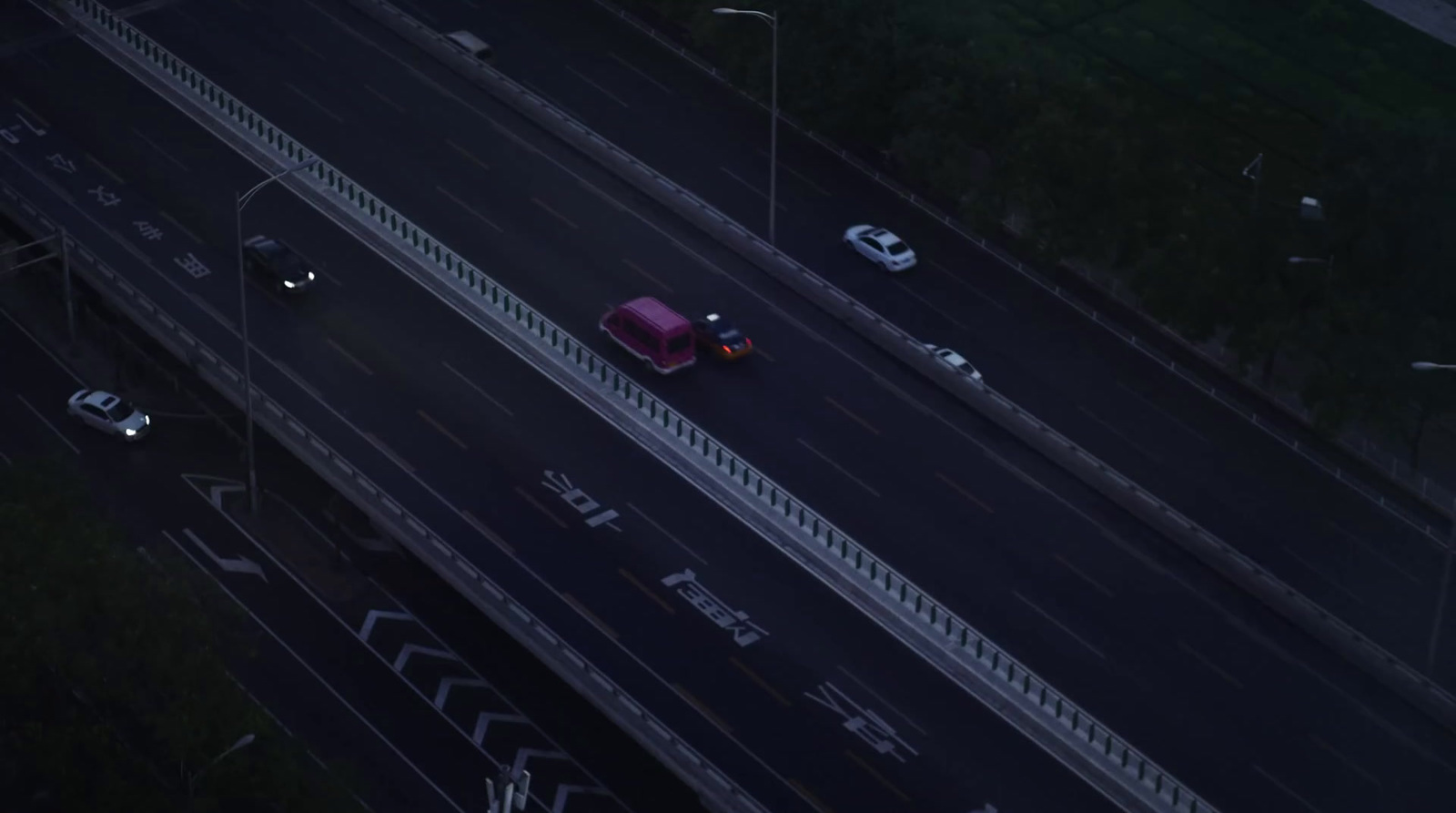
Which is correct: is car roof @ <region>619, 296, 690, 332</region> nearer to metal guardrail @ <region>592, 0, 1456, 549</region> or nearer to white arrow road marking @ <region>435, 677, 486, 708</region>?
white arrow road marking @ <region>435, 677, 486, 708</region>

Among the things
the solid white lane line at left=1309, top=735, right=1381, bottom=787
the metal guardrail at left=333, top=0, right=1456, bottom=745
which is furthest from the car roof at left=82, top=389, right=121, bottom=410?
the solid white lane line at left=1309, top=735, right=1381, bottom=787

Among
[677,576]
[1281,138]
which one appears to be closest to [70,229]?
[677,576]

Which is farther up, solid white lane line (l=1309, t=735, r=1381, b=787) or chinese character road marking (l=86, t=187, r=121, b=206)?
solid white lane line (l=1309, t=735, r=1381, b=787)

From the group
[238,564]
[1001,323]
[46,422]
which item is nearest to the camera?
[238,564]

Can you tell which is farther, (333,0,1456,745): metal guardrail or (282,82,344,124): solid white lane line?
(282,82,344,124): solid white lane line

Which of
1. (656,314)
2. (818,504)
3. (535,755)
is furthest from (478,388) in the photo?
(535,755)

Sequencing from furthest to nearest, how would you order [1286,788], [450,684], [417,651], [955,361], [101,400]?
[955,361]
[101,400]
[417,651]
[450,684]
[1286,788]

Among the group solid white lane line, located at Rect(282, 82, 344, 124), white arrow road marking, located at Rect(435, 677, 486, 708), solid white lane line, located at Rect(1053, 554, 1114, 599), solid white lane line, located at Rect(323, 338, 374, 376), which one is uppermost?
solid white lane line, located at Rect(1053, 554, 1114, 599)

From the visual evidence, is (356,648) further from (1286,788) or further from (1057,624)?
(1286,788)

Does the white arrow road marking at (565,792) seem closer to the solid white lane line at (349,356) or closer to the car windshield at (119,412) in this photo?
the solid white lane line at (349,356)
